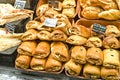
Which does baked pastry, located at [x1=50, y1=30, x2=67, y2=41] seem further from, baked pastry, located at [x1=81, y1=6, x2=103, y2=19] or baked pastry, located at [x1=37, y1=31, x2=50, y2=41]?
baked pastry, located at [x1=81, y1=6, x2=103, y2=19]

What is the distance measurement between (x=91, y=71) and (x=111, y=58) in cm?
15

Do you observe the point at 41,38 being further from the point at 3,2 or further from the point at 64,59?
the point at 3,2

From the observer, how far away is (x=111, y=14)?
1.71m

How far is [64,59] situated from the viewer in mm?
1547

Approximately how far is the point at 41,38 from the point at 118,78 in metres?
0.57

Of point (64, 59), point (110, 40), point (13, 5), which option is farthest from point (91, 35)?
point (13, 5)

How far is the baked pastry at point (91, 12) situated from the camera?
70.1 inches

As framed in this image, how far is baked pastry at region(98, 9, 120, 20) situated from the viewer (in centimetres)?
171

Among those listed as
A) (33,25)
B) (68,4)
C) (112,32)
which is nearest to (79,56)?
(112,32)

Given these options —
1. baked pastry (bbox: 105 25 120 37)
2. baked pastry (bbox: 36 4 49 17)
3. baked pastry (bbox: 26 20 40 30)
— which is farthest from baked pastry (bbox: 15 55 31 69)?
baked pastry (bbox: 105 25 120 37)

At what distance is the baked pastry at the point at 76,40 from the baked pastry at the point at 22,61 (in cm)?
30

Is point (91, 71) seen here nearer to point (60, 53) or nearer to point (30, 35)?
point (60, 53)

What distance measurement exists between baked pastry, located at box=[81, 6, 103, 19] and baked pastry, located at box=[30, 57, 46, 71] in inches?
20.2

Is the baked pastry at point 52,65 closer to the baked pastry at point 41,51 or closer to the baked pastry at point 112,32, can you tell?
the baked pastry at point 41,51
